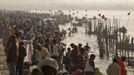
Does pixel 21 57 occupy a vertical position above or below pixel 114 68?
above

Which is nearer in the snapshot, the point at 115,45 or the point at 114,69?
the point at 114,69

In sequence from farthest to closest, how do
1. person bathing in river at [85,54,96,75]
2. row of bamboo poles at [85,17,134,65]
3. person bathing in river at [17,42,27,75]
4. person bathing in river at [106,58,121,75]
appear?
row of bamboo poles at [85,17,134,65]
person bathing in river at [17,42,27,75]
person bathing in river at [85,54,96,75]
person bathing in river at [106,58,121,75]

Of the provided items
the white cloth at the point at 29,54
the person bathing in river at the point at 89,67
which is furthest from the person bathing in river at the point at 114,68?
the white cloth at the point at 29,54

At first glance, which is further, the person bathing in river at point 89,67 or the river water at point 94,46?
the river water at point 94,46

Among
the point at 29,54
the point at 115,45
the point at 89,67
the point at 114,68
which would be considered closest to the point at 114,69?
the point at 114,68

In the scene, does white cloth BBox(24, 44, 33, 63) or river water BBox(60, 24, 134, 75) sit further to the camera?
river water BBox(60, 24, 134, 75)

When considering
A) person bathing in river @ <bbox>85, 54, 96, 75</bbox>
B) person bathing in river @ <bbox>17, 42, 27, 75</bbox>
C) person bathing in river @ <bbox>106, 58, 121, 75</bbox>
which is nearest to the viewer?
person bathing in river @ <bbox>106, 58, 121, 75</bbox>

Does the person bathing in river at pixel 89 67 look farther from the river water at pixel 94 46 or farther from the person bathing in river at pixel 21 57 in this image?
the river water at pixel 94 46

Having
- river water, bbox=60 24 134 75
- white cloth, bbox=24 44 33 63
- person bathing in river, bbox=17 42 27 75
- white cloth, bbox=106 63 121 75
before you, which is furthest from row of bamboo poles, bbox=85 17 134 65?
white cloth, bbox=106 63 121 75

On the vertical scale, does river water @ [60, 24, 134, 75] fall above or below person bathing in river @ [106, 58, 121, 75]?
below

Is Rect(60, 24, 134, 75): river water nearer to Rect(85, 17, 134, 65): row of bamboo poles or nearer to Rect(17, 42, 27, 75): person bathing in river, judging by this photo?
Rect(85, 17, 134, 65): row of bamboo poles

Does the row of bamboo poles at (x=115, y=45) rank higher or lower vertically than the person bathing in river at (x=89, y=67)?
lower

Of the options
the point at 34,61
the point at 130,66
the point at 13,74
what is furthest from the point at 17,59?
the point at 130,66

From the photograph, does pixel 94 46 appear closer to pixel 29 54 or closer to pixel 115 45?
pixel 115 45
